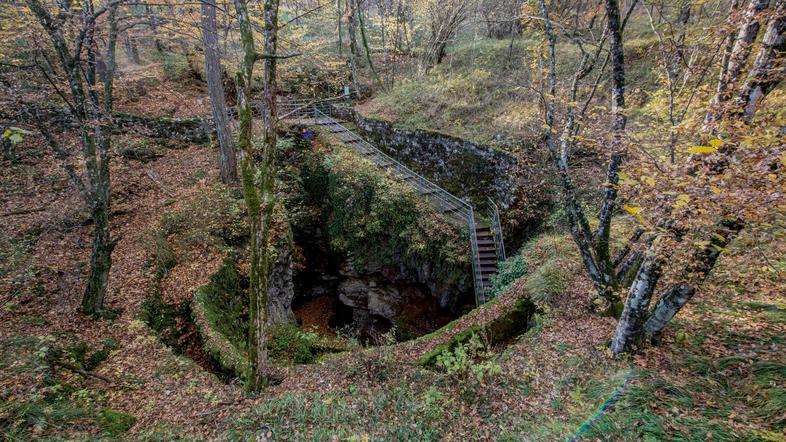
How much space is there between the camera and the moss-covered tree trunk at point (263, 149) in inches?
194

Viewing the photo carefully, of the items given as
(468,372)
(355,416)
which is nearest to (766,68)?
(468,372)

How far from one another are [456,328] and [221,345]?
5.53 metres

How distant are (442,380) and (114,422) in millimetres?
5484

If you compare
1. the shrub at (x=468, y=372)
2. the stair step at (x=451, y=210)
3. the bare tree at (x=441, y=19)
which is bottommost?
the shrub at (x=468, y=372)

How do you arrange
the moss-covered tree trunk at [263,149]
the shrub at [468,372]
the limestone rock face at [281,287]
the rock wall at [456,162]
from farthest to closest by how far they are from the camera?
the rock wall at [456,162], the limestone rock face at [281,287], the shrub at [468,372], the moss-covered tree trunk at [263,149]

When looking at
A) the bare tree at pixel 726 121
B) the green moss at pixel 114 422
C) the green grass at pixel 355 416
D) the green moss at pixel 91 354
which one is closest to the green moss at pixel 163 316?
the green moss at pixel 91 354

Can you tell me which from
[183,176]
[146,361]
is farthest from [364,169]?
[146,361]

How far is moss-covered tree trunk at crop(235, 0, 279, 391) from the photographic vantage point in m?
4.92

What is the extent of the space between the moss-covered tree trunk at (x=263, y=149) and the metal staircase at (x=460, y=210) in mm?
4574

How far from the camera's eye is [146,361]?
6891 millimetres

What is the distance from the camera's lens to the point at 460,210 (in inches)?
532

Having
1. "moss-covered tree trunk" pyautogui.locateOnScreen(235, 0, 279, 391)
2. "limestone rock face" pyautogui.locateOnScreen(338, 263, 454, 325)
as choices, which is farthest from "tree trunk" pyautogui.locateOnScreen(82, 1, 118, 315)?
"limestone rock face" pyautogui.locateOnScreen(338, 263, 454, 325)

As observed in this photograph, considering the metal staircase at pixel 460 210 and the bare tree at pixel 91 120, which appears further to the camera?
the metal staircase at pixel 460 210

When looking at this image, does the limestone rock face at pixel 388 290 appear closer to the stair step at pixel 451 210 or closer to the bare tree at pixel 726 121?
the stair step at pixel 451 210
